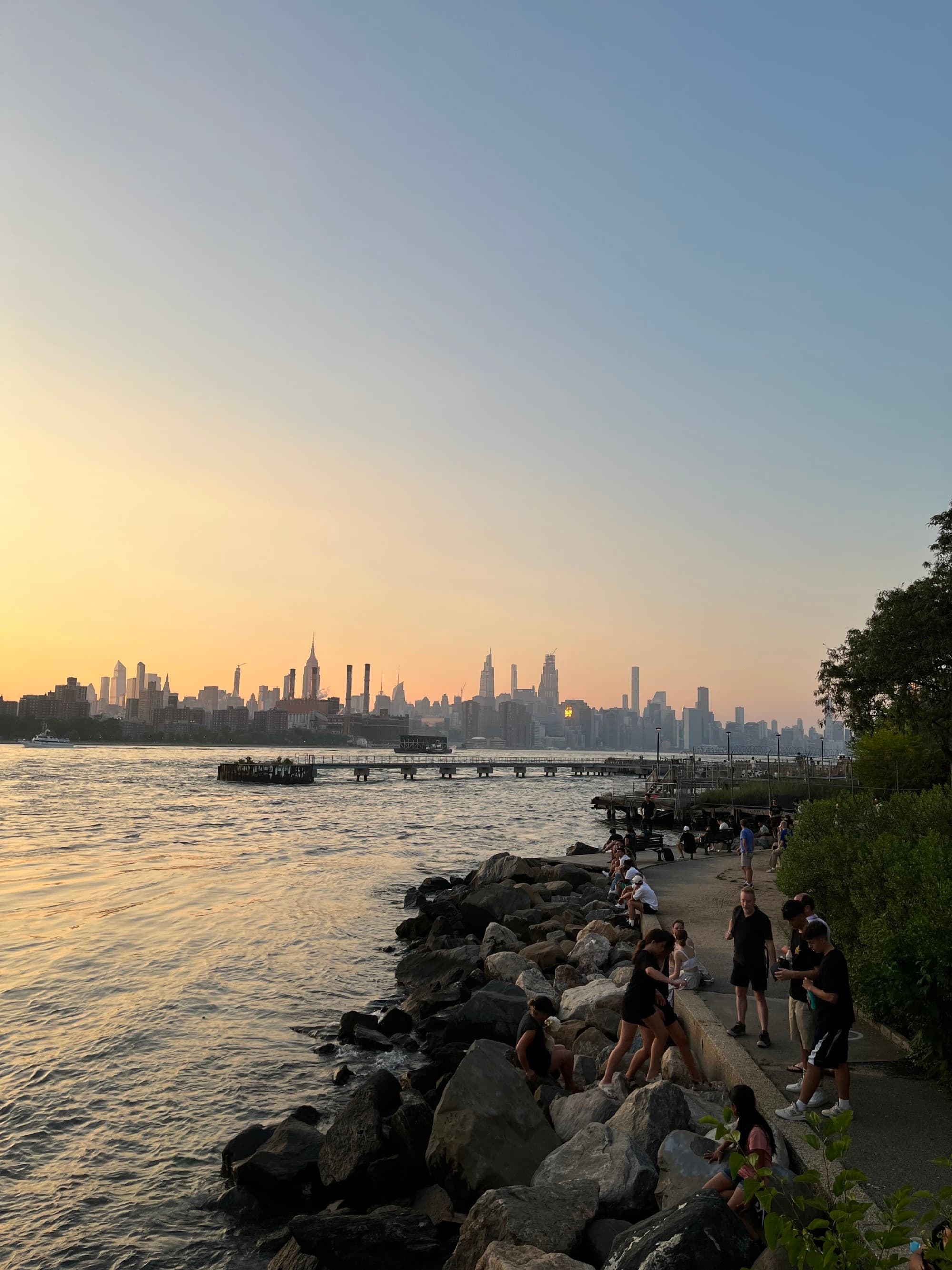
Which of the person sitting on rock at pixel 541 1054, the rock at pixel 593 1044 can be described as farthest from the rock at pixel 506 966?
the person sitting on rock at pixel 541 1054

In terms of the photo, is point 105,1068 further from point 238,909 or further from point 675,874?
point 675,874

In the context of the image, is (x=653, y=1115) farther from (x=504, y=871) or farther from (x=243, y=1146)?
(x=504, y=871)

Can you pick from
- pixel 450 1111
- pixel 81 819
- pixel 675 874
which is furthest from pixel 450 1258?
pixel 81 819

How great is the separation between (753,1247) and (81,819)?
190ft

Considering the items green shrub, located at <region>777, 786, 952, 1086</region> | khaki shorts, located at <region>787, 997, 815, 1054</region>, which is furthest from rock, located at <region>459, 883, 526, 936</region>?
khaki shorts, located at <region>787, 997, 815, 1054</region>

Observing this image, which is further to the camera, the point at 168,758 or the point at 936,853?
the point at 168,758

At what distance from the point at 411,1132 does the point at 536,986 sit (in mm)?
6741

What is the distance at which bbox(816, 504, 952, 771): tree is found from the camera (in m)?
32.8

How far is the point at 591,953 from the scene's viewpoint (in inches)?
695

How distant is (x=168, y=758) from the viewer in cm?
16925

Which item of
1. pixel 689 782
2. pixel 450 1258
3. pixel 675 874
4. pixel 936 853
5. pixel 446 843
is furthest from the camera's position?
pixel 689 782

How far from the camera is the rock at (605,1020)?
43.2ft

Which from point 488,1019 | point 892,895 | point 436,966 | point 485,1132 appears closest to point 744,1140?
point 485,1132

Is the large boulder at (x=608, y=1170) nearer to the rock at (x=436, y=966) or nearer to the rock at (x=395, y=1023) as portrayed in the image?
the rock at (x=395, y=1023)
